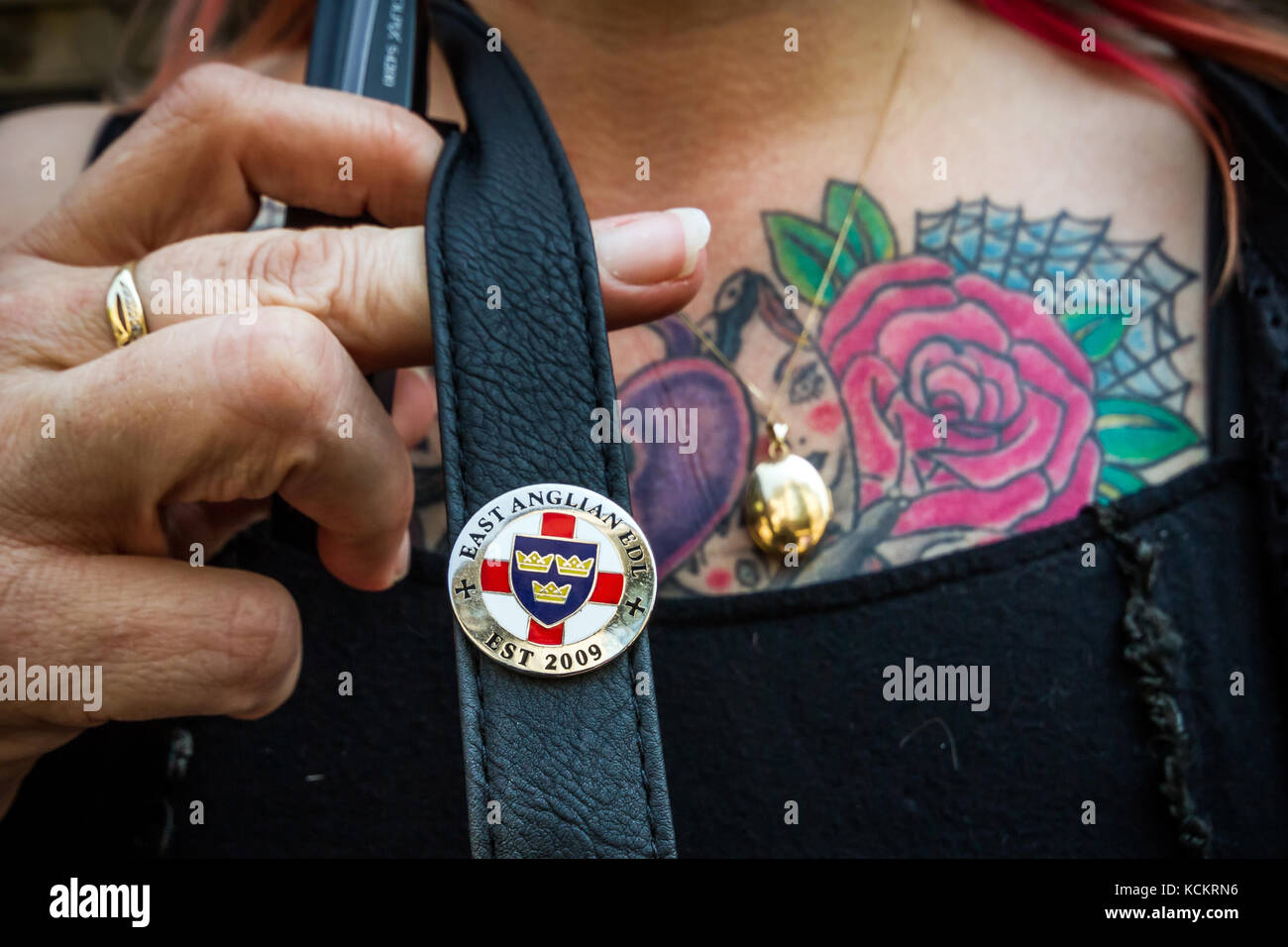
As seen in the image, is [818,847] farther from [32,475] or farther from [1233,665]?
[32,475]

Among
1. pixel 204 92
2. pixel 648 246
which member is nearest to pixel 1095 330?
pixel 648 246

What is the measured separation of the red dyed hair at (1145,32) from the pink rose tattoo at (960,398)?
0.21 m

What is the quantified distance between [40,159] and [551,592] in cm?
99

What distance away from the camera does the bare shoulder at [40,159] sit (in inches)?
44.3

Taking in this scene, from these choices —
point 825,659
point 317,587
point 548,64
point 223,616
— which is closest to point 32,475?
point 223,616

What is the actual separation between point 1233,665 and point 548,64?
944 millimetres

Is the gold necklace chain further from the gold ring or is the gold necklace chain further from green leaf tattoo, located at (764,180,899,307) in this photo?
the gold ring

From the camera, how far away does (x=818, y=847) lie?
891 millimetres

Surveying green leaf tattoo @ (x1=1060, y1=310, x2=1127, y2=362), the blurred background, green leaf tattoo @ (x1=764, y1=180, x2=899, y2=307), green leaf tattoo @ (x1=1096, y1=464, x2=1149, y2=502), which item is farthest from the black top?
the blurred background

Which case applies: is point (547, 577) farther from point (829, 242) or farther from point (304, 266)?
point (829, 242)

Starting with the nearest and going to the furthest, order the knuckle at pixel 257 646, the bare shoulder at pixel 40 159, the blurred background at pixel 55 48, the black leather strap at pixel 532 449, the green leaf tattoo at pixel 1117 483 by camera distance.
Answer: the black leather strap at pixel 532 449 < the knuckle at pixel 257 646 < the green leaf tattoo at pixel 1117 483 < the bare shoulder at pixel 40 159 < the blurred background at pixel 55 48

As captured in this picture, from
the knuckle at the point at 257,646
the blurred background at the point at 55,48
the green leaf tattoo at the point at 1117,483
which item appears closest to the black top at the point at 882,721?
the green leaf tattoo at the point at 1117,483

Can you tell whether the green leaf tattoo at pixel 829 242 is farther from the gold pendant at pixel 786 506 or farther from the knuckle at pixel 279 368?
the knuckle at pixel 279 368

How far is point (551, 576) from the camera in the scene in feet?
1.84
